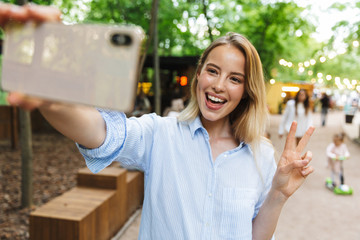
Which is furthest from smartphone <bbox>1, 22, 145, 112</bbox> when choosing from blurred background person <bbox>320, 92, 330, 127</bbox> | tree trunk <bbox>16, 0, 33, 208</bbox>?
blurred background person <bbox>320, 92, 330, 127</bbox>

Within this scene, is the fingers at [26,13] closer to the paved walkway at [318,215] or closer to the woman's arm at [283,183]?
the woman's arm at [283,183]

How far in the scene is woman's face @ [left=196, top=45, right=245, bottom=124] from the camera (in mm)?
1455

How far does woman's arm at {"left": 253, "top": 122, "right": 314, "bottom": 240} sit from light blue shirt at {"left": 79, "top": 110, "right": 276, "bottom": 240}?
0.32 ft

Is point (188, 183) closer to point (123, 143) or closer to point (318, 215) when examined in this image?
point (123, 143)

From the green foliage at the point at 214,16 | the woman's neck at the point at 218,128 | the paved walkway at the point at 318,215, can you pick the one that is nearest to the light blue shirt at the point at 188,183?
the woman's neck at the point at 218,128

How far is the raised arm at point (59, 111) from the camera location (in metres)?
0.62

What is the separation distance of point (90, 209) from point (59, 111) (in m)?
2.73

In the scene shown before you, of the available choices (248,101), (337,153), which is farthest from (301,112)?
(248,101)

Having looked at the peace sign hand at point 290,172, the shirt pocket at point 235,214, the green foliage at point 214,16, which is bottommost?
the shirt pocket at point 235,214

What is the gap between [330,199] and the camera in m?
6.21

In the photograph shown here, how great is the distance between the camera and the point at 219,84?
1.43 metres

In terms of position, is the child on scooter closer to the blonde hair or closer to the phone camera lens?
the blonde hair

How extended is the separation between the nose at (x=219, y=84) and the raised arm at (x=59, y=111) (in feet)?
1.91

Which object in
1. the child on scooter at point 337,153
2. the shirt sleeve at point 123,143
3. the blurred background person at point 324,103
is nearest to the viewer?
the shirt sleeve at point 123,143
